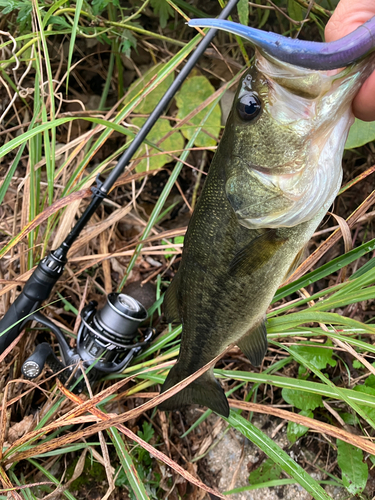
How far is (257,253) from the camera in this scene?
145 cm

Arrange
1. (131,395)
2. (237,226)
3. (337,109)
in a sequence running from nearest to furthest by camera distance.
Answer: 1. (337,109)
2. (237,226)
3. (131,395)

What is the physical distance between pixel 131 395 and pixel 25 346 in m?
0.76

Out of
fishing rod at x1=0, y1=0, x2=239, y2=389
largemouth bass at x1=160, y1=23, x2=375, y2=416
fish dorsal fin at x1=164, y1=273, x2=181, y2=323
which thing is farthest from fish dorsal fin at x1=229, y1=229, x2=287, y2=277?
fishing rod at x1=0, y1=0, x2=239, y2=389

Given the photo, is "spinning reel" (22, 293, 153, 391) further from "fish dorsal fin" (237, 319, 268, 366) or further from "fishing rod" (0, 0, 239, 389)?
"fish dorsal fin" (237, 319, 268, 366)

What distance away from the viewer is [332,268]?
178cm

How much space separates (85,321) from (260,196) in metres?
1.39

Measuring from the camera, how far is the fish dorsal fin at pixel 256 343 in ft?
5.68

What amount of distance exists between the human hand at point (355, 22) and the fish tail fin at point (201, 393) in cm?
139

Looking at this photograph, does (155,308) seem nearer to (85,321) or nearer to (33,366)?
(85,321)

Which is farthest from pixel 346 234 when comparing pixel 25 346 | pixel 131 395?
pixel 25 346

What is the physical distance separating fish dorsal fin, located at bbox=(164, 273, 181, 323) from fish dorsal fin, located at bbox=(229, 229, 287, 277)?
0.47 metres

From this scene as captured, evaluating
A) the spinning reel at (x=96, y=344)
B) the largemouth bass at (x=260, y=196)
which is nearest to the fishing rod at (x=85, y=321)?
the spinning reel at (x=96, y=344)

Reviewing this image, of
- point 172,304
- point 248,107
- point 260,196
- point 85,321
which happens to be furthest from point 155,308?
point 248,107

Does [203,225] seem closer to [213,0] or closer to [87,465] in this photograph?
[87,465]
